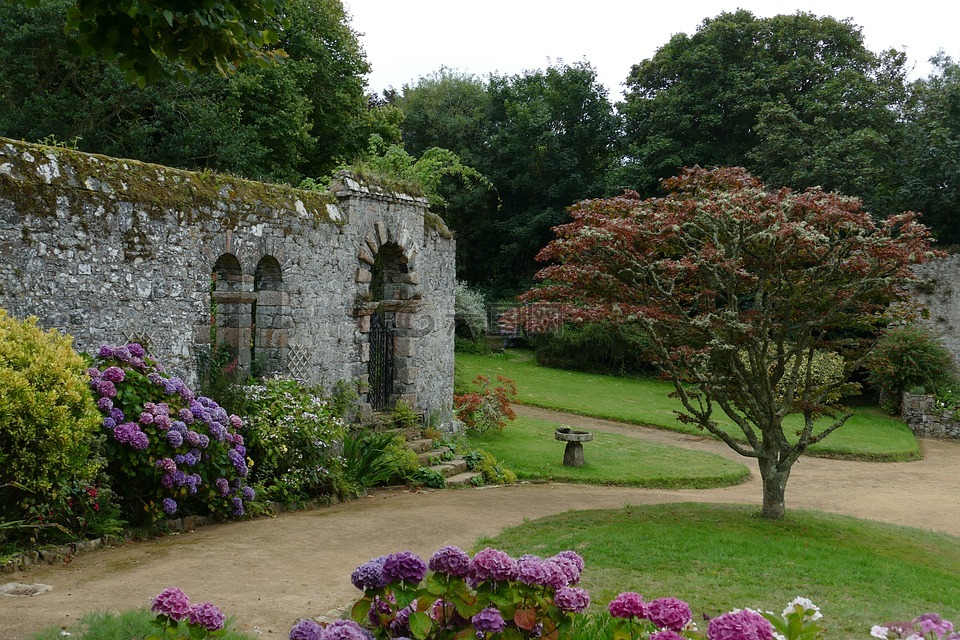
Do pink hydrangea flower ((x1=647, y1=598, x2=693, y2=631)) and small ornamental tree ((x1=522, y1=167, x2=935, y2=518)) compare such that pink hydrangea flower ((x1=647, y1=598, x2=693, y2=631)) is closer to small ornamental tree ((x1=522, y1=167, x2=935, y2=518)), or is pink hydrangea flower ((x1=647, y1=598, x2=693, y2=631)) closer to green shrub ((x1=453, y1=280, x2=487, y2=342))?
small ornamental tree ((x1=522, y1=167, x2=935, y2=518))

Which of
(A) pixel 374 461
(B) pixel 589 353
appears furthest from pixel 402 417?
(B) pixel 589 353

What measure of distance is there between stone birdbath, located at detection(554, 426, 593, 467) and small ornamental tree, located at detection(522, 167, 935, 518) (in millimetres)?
4264

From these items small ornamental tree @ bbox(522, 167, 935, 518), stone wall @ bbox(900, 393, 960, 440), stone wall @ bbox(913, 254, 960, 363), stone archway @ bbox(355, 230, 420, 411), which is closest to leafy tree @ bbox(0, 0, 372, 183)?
stone archway @ bbox(355, 230, 420, 411)

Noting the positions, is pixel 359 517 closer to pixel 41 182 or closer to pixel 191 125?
pixel 41 182

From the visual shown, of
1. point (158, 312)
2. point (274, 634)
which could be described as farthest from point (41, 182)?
point (274, 634)

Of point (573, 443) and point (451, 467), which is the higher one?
point (573, 443)

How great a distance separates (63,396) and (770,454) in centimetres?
685

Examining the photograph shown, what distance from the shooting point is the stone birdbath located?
13.3 metres

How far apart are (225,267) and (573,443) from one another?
6485 mm

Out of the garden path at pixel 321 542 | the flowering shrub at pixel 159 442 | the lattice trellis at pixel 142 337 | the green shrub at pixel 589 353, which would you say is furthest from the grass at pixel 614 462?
the green shrub at pixel 589 353

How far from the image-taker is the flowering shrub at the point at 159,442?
715cm

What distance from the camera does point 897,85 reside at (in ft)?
90.8

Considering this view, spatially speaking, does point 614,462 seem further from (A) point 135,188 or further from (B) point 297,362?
(A) point 135,188

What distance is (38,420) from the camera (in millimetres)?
6105
